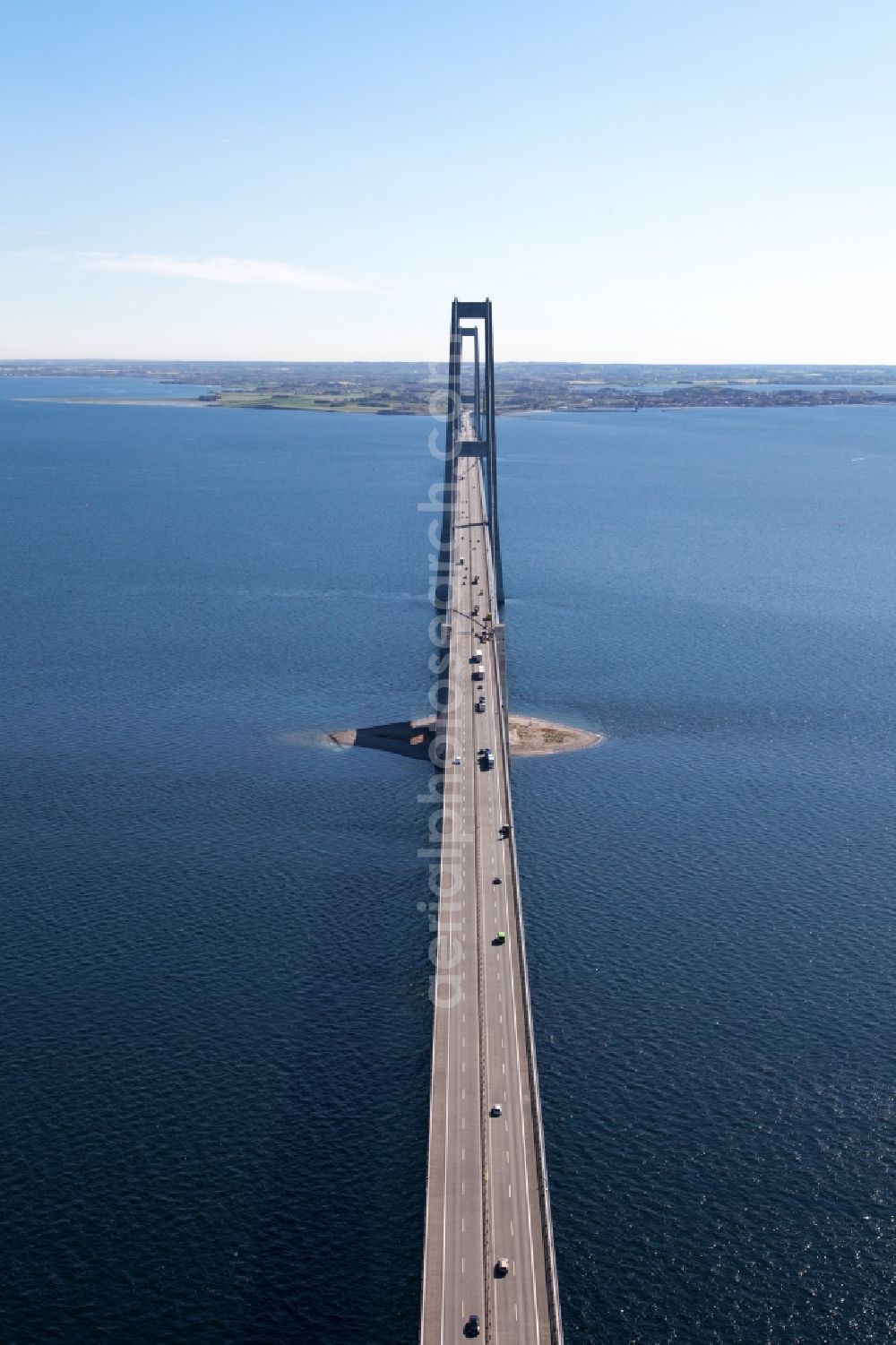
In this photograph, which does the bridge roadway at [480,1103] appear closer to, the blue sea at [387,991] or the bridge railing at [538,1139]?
the bridge railing at [538,1139]

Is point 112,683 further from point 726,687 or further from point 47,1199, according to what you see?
point 47,1199

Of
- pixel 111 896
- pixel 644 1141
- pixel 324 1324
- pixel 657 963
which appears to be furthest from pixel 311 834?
pixel 324 1324

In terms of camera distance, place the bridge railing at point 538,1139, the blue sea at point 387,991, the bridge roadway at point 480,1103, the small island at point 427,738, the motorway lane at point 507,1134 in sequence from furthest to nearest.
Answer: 1. the small island at point 427,738
2. the blue sea at point 387,991
3. the bridge roadway at point 480,1103
4. the motorway lane at point 507,1134
5. the bridge railing at point 538,1139

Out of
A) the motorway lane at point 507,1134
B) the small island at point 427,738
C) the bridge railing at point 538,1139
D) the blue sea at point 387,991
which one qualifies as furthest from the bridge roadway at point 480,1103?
the small island at point 427,738

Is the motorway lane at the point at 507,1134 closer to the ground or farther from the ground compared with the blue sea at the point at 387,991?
farther from the ground

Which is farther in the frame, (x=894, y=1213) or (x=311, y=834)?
(x=311, y=834)

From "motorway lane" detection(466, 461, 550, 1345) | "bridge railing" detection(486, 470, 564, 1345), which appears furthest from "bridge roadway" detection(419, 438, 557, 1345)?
"bridge railing" detection(486, 470, 564, 1345)
